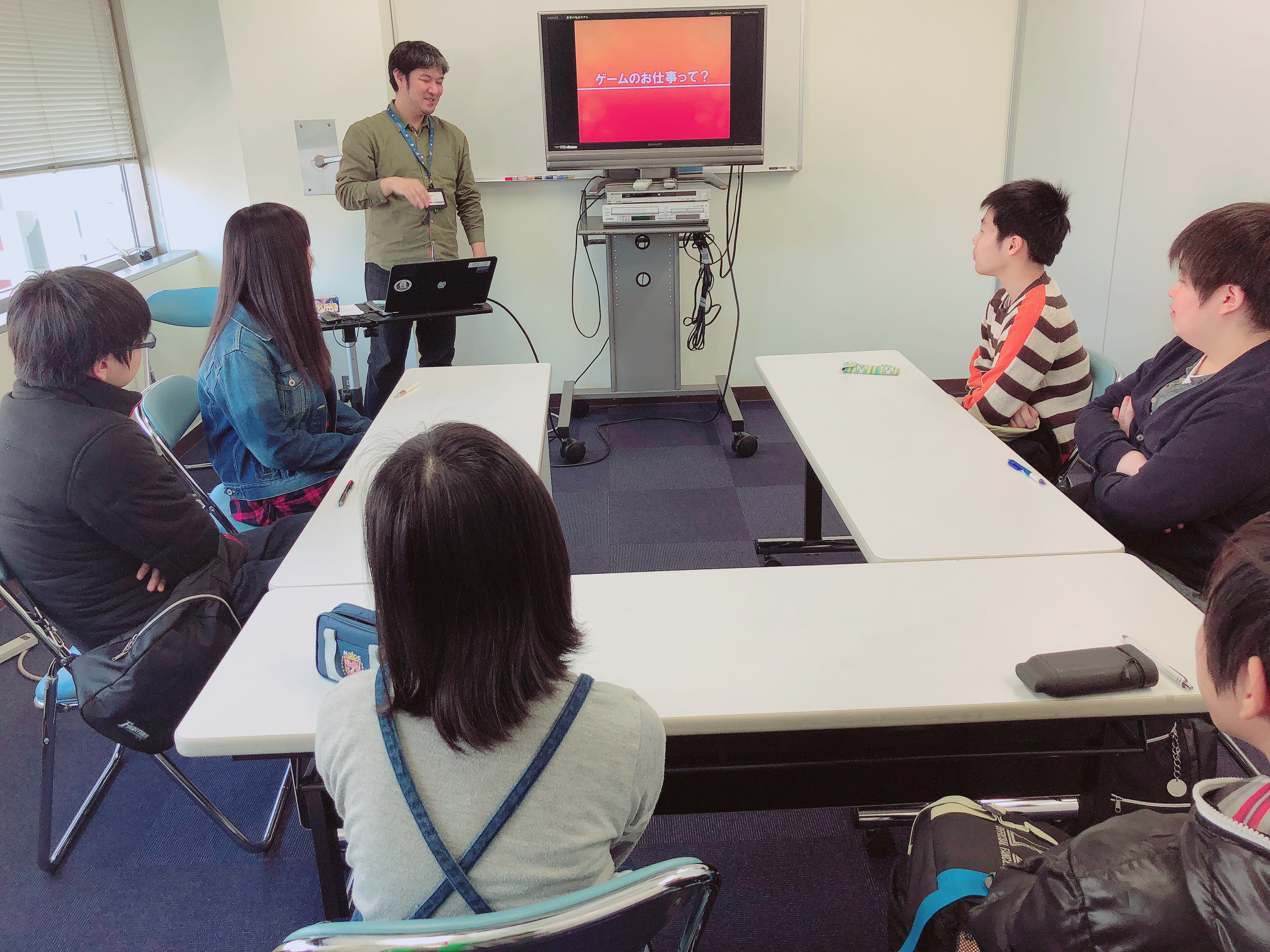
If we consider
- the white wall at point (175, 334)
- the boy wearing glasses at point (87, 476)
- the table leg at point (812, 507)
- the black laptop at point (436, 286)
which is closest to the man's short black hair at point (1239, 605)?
the boy wearing glasses at point (87, 476)

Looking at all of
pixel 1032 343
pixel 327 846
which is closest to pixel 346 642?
pixel 327 846

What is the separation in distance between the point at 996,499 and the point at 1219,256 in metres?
0.61

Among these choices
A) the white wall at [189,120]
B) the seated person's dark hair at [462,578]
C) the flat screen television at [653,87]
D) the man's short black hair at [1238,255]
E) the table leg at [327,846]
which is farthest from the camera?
the white wall at [189,120]

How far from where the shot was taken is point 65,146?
3.75 m

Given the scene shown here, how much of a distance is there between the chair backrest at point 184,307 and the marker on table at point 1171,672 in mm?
3436

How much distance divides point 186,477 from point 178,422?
33 centimetres

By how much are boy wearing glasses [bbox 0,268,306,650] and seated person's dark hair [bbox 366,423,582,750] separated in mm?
1005

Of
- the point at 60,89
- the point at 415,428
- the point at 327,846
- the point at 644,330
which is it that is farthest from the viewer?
the point at 644,330

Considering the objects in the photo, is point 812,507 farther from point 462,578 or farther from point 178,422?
point 462,578

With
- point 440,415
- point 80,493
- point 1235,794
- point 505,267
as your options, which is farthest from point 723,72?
point 1235,794

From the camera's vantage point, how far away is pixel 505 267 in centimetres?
448

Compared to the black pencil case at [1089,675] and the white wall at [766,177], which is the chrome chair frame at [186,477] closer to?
the black pencil case at [1089,675]

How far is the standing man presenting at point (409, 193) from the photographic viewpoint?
3680 mm

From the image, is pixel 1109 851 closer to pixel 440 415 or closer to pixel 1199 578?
pixel 1199 578
